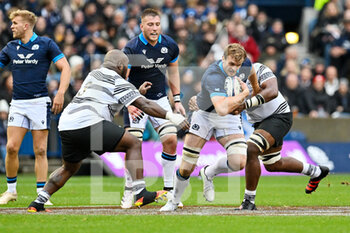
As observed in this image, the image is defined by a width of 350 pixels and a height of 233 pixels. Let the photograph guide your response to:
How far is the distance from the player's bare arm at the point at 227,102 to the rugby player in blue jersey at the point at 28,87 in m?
2.69

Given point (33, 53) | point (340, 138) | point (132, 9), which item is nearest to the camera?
point (33, 53)

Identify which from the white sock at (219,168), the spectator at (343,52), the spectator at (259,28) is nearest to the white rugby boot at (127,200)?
the white sock at (219,168)

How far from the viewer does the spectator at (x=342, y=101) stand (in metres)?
20.5

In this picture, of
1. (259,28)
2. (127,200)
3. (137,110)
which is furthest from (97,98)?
(259,28)

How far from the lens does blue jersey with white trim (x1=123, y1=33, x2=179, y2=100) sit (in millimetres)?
11625

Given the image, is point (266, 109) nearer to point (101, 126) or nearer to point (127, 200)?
point (127, 200)

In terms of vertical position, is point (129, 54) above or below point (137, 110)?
above

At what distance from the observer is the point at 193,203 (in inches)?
474

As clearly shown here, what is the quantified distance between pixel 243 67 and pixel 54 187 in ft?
10.2

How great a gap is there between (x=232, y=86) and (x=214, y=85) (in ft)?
1.01

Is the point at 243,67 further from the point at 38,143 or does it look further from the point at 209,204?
the point at 38,143

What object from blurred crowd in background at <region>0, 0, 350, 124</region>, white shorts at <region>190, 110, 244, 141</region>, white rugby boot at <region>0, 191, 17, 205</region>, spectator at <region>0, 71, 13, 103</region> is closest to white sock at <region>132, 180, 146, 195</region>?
white shorts at <region>190, 110, 244, 141</region>

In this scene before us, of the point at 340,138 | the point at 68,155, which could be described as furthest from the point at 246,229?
the point at 340,138

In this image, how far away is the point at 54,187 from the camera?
1007 centimetres
